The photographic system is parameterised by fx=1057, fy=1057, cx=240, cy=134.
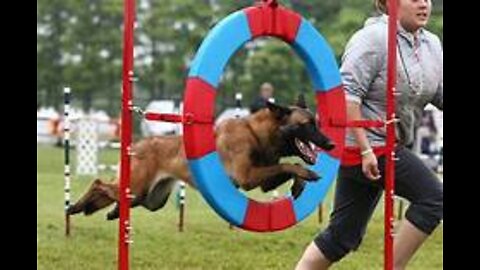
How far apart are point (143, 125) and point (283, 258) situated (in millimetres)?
24002

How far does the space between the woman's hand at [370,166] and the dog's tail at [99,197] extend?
185 centimetres

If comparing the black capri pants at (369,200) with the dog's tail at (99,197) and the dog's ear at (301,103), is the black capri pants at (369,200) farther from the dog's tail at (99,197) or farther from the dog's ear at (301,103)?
the dog's tail at (99,197)

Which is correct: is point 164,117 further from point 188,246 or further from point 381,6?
point 188,246

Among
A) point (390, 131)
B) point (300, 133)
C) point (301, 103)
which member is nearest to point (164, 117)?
point (300, 133)

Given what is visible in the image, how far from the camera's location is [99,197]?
6.81 metres

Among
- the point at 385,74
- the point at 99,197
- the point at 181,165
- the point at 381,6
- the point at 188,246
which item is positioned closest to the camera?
the point at 385,74

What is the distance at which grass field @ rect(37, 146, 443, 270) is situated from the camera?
25.4 feet

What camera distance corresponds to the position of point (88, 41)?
37375 millimetres

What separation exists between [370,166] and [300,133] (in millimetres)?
404

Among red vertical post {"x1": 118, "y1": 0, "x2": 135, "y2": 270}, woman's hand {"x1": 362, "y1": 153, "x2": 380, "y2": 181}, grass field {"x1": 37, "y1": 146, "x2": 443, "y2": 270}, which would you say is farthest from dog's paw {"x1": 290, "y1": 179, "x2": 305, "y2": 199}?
grass field {"x1": 37, "y1": 146, "x2": 443, "y2": 270}

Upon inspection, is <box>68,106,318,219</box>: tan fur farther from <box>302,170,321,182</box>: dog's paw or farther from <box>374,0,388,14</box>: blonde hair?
<box>374,0,388,14</box>: blonde hair

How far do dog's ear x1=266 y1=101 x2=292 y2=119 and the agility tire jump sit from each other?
0.59 ft

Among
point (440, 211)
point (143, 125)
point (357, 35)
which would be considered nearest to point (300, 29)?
point (357, 35)

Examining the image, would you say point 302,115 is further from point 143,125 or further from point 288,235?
point 143,125
